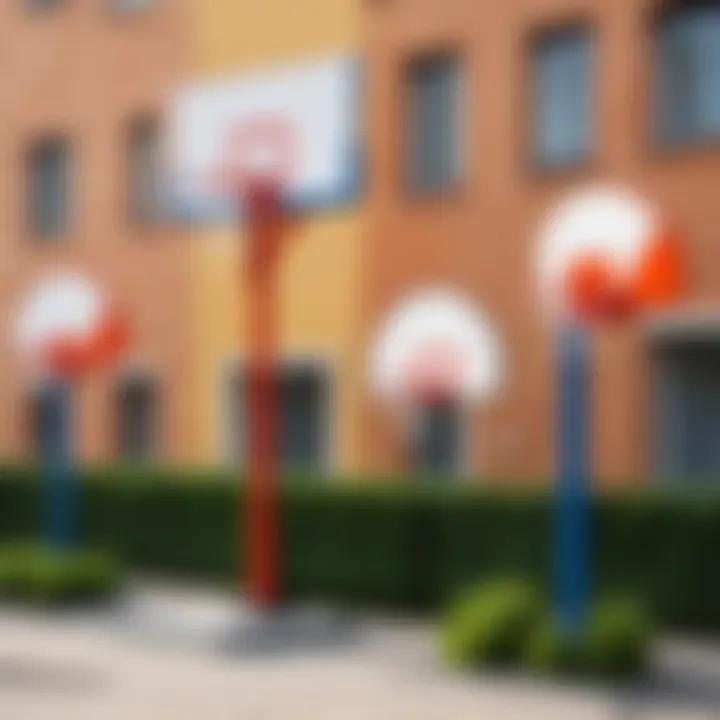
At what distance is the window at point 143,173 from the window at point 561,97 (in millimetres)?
5547

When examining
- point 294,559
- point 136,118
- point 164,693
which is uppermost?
point 136,118

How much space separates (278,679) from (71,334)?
17.6ft

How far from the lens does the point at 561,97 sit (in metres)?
15.2

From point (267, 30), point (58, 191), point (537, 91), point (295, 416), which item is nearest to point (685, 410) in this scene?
point (537, 91)

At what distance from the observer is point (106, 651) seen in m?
11.2

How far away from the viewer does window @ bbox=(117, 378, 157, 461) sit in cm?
1920

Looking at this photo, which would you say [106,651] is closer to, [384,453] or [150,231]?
[384,453]

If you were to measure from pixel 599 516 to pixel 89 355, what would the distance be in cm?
503

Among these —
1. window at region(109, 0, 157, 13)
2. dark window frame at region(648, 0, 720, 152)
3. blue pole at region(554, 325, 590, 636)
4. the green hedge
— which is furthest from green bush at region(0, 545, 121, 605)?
window at region(109, 0, 157, 13)

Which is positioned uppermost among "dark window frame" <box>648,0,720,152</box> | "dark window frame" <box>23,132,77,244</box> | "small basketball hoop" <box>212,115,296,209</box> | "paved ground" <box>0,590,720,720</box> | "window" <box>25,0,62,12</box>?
"window" <box>25,0,62,12</box>

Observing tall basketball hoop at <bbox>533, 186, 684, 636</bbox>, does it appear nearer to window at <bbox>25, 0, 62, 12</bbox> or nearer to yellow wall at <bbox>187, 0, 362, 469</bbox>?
yellow wall at <bbox>187, 0, 362, 469</bbox>

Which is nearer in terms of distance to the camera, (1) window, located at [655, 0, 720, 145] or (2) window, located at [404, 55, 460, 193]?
(1) window, located at [655, 0, 720, 145]

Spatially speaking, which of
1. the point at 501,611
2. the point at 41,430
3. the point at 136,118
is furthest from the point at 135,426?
the point at 501,611

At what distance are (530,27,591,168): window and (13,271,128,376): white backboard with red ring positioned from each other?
4.36 m
